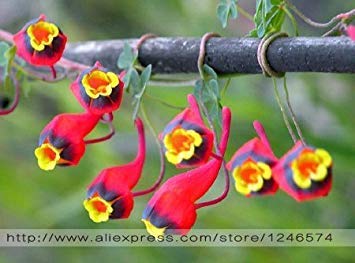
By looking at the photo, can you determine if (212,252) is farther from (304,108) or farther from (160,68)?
(160,68)

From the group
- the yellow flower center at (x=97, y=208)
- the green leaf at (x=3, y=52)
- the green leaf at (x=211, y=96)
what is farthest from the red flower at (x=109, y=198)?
the green leaf at (x=3, y=52)

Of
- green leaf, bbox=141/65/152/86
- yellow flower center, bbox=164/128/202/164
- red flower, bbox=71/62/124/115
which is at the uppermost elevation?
green leaf, bbox=141/65/152/86

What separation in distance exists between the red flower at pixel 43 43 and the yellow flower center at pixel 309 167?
0.89ft

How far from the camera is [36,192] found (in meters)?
1.50

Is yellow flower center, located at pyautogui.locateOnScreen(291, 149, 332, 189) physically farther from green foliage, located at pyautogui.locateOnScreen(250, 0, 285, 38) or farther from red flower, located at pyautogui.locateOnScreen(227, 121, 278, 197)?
green foliage, located at pyautogui.locateOnScreen(250, 0, 285, 38)

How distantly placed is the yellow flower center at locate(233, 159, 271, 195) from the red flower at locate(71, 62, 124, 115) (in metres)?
0.13

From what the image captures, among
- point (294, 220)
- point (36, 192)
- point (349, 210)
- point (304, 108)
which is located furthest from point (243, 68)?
point (304, 108)

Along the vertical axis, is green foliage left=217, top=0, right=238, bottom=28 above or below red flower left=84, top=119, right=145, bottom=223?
above

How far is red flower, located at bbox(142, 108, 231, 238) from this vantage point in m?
0.61

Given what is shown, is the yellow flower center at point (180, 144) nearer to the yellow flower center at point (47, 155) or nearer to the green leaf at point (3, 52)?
the yellow flower center at point (47, 155)

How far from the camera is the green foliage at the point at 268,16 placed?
0.65 m

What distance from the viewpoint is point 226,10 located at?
0.73m

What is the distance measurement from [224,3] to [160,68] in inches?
4.4

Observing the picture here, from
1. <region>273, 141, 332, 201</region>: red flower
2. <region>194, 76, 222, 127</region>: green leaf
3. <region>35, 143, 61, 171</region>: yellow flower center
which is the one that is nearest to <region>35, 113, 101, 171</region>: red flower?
<region>35, 143, 61, 171</region>: yellow flower center
